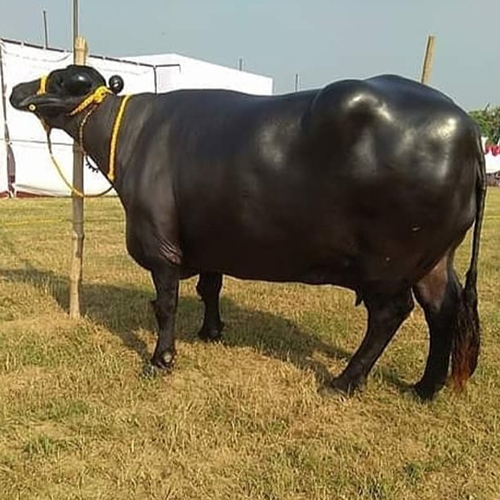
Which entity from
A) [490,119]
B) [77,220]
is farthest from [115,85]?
[490,119]

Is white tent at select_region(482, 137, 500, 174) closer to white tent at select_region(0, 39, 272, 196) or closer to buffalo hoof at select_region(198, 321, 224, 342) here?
white tent at select_region(0, 39, 272, 196)

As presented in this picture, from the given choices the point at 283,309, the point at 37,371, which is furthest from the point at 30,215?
the point at 37,371

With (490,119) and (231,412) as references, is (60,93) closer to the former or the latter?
(231,412)

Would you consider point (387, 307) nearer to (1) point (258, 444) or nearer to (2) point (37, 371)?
(1) point (258, 444)

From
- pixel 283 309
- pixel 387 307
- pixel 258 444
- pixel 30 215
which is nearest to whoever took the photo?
pixel 258 444

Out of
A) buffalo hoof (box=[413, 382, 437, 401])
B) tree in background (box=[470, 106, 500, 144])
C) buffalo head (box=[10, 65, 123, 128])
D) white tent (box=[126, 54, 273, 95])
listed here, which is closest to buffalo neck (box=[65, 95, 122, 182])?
buffalo head (box=[10, 65, 123, 128])

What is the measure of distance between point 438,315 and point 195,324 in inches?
85.5

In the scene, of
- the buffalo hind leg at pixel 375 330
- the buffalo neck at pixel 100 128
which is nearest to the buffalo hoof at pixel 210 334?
the buffalo hind leg at pixel 375 330

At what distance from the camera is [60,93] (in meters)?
4.91

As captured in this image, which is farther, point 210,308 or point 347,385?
point 210,308

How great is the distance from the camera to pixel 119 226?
39.9 feet

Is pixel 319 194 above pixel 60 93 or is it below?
Answer: below

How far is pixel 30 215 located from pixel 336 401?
1063 centimetres

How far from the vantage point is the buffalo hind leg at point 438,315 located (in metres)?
4.13
